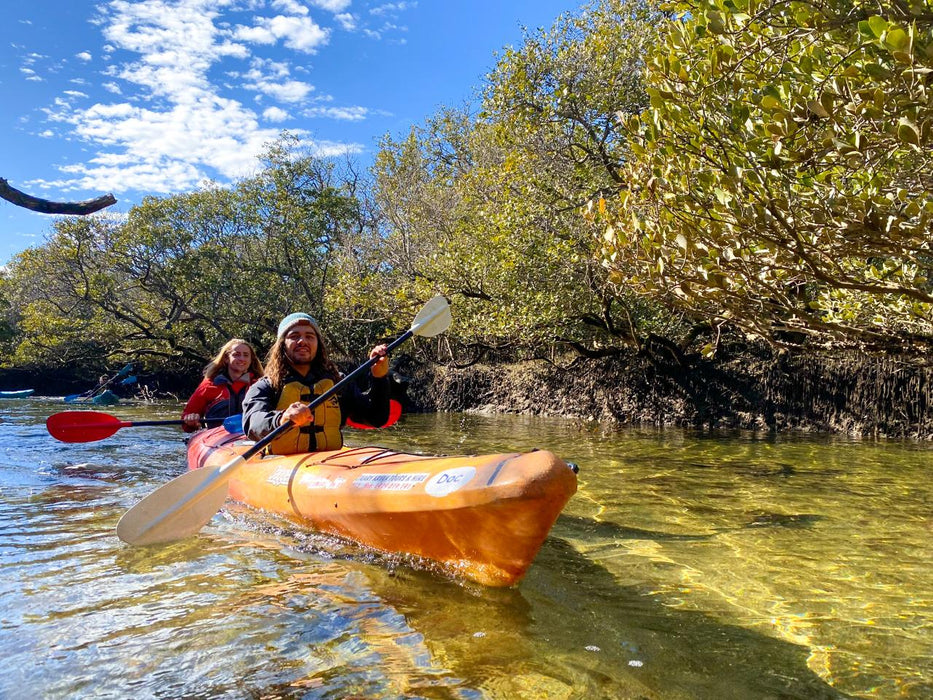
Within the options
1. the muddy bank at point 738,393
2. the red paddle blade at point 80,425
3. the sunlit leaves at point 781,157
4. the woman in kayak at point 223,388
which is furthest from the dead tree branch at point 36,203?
the muddy bank at point 738,393

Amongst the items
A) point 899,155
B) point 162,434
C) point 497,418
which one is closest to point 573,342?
point 497,418

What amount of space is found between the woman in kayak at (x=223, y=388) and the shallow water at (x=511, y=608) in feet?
5.23

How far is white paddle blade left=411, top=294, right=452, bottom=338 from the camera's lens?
18.3ft

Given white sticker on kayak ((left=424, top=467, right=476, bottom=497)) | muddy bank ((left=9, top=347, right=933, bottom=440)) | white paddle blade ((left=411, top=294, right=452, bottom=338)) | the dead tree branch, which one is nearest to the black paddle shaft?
white paddle blade ((left=411, top=294, right=452, bottom=338))

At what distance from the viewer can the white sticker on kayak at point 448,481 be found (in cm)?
302

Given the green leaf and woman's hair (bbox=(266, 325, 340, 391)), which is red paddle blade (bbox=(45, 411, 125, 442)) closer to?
woman's hair (bbox=(266, 325, 340, 391))

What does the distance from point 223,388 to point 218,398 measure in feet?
0.40

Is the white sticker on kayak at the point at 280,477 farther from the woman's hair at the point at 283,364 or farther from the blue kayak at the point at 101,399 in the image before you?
the blue kayak at the point at 101,399

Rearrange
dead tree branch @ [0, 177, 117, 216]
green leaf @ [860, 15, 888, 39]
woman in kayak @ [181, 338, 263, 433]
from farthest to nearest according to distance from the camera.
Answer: woman in kayak @ [181, 338, 263, 433], dead tree branch @ [0, 177, 117, 216], green leaf @ [860, 15, 888, 39]

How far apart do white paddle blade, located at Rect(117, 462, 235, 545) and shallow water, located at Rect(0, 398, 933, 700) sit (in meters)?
0.14

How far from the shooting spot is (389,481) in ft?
11.3

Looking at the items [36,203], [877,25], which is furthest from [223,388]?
[877,25]

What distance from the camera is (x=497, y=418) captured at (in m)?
13.6

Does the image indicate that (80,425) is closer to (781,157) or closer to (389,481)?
(389,481)
